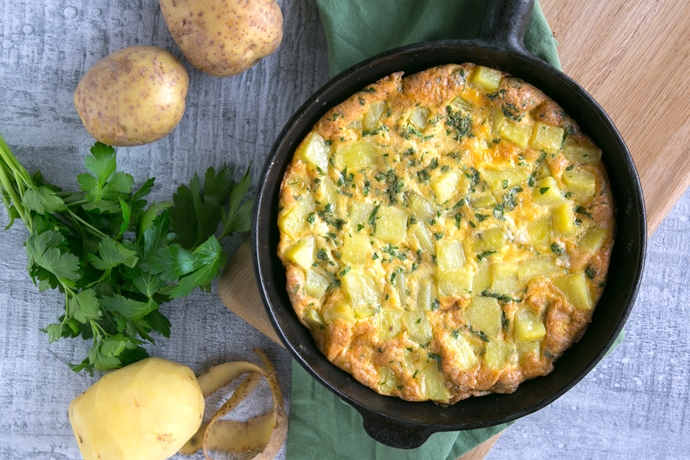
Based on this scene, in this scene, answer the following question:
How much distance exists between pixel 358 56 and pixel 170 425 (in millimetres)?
1881

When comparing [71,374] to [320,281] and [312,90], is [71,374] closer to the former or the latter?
[320,281]

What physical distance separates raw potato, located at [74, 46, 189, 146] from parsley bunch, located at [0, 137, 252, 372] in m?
0.13

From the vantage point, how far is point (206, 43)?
2744 mm

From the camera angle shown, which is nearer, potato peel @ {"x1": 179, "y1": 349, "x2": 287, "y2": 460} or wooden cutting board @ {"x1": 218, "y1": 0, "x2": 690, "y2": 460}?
wooden cutting board @ {"x1": 218, "y1": 0, "x2": 690, "y2": 460}

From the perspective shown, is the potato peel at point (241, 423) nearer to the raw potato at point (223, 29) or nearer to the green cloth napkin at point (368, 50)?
the green cloth napkin at point (368, 50)

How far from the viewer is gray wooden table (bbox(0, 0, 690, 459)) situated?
308 cm

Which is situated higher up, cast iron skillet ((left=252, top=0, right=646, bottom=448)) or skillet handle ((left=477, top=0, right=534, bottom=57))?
skillet handle ((left=477, top=0, right=534, bottom=57))

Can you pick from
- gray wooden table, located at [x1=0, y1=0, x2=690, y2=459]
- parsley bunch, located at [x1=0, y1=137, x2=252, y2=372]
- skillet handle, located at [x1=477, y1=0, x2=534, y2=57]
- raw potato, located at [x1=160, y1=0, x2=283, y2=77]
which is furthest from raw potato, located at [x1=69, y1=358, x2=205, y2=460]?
skillet handle, located at [x1=477, y1=0, x2=534, y2=57]

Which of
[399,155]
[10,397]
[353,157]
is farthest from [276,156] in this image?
[10,397]

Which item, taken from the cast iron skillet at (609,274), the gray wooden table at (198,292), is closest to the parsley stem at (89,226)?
the gray wooden table at (198,292)

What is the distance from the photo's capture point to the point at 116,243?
2836mm

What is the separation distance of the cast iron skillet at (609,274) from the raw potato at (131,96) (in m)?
0.63

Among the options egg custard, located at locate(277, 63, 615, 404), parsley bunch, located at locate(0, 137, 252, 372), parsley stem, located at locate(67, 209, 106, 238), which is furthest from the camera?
parsley stem, located at locate(67, 209, 106, 238)

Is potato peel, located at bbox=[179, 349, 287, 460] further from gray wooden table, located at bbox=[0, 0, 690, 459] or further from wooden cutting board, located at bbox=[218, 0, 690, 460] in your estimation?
wooden cutting board, located at bbox=[218, 0, 690, 460]
